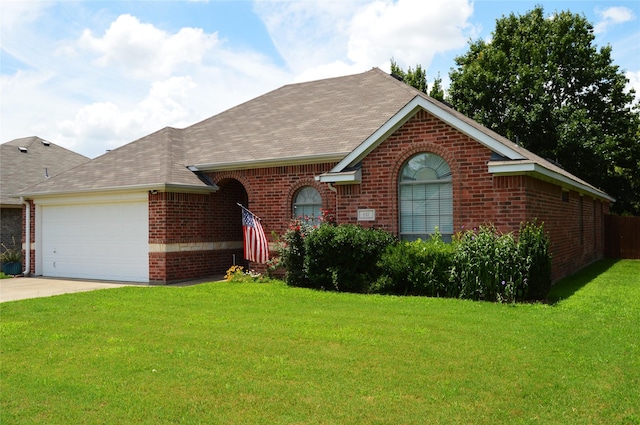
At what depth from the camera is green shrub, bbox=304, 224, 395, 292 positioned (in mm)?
12922

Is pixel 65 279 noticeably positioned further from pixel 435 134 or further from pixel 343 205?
pixel 435 134

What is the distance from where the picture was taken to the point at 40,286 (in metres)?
15.4

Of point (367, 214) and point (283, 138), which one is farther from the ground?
point (283, 138)

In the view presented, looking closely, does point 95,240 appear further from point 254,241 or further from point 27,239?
point 254,241

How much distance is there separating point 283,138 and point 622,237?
18.6 metres

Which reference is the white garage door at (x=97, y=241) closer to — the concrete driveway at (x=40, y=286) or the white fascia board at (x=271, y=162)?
the concrete driveway at (x=40, y=286)

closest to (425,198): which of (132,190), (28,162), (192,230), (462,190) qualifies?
(462,190)

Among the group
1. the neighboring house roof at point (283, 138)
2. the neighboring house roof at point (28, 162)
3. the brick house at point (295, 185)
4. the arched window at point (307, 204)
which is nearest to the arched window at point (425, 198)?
the brick house at point (295, 185)

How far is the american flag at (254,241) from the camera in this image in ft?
49.2

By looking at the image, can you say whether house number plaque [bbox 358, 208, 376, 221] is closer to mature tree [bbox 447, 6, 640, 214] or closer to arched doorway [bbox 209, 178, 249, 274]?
arched doorway [bbox 209, 178, 249, 274]

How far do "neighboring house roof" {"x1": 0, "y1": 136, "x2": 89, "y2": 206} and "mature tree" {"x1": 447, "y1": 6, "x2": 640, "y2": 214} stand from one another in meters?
22.1

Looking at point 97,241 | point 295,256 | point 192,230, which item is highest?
point 192,230

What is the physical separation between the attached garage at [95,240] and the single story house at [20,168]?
4047mm

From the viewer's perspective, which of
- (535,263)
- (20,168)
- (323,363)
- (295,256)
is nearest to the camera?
(323,363)
